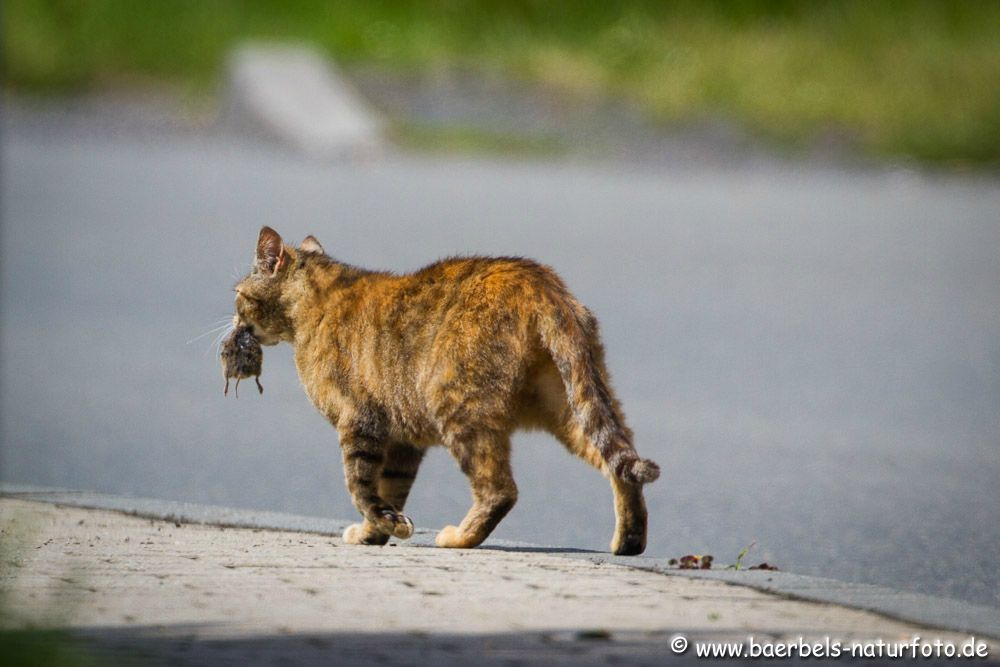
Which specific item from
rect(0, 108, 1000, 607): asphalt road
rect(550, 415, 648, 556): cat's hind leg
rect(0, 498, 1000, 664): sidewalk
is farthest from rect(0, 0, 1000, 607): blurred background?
rect(0, 498, 1000, 664): sidewalk

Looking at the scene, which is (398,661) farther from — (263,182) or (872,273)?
(263,182)

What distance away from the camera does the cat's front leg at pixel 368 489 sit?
19.6 ft

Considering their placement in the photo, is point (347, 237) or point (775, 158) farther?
point (775, 158)

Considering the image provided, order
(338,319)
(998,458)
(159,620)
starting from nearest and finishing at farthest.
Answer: (159,620) → (338,319) → (998,458)

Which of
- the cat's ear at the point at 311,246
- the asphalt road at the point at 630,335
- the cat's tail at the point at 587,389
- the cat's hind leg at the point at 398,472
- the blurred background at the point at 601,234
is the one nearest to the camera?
the cat's tail at the point at 587,389

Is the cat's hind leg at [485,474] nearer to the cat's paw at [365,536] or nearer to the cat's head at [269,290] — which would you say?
the cat's paw at [365,536]

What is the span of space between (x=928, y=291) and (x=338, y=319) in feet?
29.7

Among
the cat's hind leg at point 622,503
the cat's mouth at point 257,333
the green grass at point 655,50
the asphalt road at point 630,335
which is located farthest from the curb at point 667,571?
the green grass at point 655,50

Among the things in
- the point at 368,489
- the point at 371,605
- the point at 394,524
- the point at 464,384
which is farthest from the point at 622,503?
the point at 371,605

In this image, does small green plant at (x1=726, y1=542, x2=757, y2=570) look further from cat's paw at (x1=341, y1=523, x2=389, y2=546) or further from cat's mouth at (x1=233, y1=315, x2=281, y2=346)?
cat's mouth at (x1=233, y1=315, x2=281, y2=346)

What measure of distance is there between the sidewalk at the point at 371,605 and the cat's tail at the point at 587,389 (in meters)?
0.37

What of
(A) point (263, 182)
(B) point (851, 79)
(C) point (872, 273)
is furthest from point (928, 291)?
(B) point (851, 79)

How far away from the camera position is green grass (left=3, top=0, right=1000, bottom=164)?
80.1 feet

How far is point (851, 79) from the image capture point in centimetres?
2605
